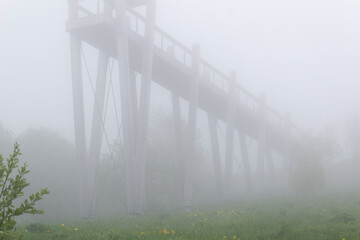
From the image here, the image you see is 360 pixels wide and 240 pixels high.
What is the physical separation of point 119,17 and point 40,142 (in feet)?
57.4

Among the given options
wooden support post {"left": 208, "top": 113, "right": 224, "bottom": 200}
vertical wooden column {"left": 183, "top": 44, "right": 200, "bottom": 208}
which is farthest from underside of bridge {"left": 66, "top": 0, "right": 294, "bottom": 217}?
wooden support post {"left": 208, "top": 113, "right": 224, "bottom": 200}

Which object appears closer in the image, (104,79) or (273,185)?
(104,79)

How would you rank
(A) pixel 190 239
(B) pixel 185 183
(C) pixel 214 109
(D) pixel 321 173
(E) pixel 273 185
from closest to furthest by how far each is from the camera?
(A) pixel 190 239 → (B) pixel 185 183 → (D) pixel 321 173 → (C) pixel 214 109 → (E) pixel 273 185

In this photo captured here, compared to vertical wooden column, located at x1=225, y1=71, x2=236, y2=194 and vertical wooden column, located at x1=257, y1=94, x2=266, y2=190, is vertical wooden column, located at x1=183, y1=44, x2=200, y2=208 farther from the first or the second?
vertical wooden column, located at x1=257, y1=94, x2=266, y2=190

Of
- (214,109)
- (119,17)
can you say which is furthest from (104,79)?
(214,109)

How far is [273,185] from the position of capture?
2030 inches

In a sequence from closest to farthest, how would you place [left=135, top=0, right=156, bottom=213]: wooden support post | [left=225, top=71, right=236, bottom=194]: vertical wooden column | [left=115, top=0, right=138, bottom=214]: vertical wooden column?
1. [left=115, top=0, right=138, bottom=214]: vertical wooden column
2. [left=135, top=0, right=156, bottom=213]: wooden support post
3. [left=225, top=71, right=236, bottom=194]: vertical wooden column

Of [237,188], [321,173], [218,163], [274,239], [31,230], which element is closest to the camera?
[274,239]

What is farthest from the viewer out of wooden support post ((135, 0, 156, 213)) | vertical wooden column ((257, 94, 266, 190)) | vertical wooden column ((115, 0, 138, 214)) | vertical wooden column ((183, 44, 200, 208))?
vertical wooden column ((257, 94, 266, 190))

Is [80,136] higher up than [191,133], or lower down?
lower down

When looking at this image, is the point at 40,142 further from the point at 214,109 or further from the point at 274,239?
the point at 274,239

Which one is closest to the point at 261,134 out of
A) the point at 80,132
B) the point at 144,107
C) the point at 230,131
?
the point at 230,131

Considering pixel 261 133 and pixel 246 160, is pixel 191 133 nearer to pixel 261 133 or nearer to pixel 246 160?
pixel 261 133

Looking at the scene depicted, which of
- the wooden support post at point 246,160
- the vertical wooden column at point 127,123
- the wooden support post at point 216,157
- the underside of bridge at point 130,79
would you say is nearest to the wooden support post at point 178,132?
the underside of bridge at point 130,79
